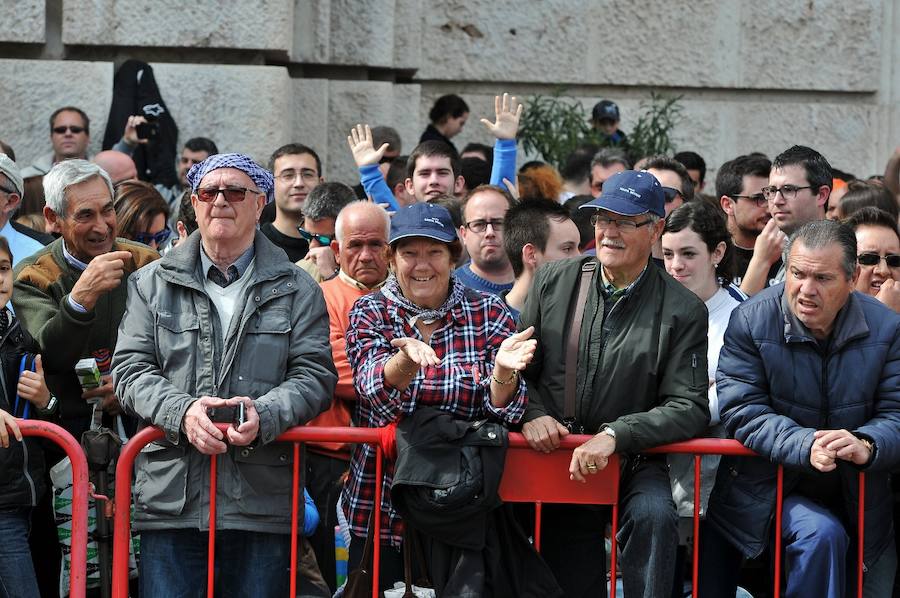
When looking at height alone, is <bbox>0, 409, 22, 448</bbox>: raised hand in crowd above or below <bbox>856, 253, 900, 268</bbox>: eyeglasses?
below

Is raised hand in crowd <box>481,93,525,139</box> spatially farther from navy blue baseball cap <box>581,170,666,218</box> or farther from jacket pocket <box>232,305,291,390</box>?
jacket pocket <box>232,305,291,390</box>

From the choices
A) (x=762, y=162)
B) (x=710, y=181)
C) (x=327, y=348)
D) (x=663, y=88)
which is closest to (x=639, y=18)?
(x=663, y=88)

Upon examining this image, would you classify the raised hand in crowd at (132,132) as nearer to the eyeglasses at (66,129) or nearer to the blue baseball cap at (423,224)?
the eyeglasses at (66,129)

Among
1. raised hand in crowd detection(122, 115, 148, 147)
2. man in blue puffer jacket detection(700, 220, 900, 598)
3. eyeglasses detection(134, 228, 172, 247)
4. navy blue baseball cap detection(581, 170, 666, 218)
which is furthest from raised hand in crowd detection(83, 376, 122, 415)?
raised hand in crowd detection(122, 115, 148, 147)

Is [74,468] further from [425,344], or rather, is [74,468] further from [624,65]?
[624,65]

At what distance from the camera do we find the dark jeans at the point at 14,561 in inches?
192

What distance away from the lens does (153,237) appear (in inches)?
253

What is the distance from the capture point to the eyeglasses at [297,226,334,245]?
650 centimetres

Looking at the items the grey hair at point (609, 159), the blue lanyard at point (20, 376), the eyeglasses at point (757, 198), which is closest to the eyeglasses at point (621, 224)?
the blue lanyard at point (20, 376)

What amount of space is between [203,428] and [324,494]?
1002 mm

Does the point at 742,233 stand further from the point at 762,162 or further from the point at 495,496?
the point at 495,496

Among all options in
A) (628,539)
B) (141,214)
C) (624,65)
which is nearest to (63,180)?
(141,214)

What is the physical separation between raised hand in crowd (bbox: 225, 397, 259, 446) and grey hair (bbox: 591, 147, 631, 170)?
403cm

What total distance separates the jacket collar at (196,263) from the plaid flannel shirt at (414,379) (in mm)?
303
